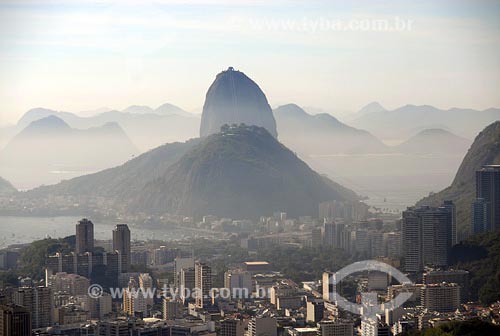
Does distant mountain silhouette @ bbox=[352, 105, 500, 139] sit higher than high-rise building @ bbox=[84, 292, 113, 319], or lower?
higher

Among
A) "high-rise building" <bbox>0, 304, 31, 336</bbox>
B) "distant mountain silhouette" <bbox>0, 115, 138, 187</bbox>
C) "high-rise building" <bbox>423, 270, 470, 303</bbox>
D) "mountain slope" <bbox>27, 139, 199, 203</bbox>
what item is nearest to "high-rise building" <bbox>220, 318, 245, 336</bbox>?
"high-rise building" <bbox>0, 304, 31, 336</bbox>

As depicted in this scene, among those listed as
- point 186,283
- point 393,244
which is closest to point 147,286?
point 186,283

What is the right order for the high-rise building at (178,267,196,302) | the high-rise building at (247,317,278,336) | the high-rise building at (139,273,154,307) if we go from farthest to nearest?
the high-rise building at (178,267,196,302) → the high-rise building at (139,273,154,307) → the high-rise building at (247,317,278,336)

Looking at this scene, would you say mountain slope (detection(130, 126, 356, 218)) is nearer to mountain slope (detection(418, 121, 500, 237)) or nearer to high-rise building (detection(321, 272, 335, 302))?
mountain slope (detection(418, 121, 500, 237))

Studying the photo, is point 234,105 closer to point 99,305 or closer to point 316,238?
point 316,238

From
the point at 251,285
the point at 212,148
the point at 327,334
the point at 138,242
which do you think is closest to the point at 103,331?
the point at 327,334

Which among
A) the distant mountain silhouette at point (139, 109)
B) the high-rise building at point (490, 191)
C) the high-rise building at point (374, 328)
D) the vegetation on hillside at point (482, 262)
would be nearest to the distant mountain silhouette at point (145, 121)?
the distant mountain silhouette at point (139, 109)
